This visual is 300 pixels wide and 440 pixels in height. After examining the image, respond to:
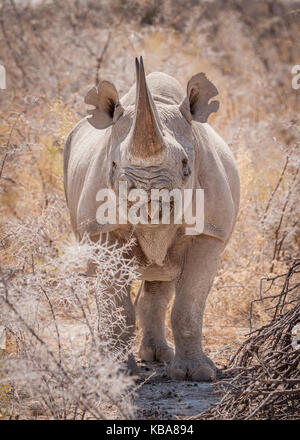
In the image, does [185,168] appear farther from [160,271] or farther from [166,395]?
[166,395]

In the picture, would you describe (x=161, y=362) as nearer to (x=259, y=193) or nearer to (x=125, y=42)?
(x=259, y=193)

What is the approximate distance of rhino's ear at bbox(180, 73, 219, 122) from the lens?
209 inches

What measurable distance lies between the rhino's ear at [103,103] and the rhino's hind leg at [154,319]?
1774mm

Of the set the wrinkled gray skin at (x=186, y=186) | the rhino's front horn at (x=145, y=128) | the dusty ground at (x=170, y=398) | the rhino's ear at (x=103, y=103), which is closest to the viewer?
the rhino's front horn at (x=145, y=128)

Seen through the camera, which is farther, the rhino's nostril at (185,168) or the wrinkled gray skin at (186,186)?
the wrinkled gray skin at (186,186)

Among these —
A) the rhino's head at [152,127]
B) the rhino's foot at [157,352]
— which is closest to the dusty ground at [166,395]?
the rhino's foot at [157,352]

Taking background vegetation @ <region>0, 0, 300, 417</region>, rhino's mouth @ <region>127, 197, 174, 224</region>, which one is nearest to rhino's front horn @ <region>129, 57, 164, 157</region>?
rhino's mouth @ <region>127, 197, 174, 224</region>

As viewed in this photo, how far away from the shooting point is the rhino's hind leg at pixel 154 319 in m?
6.27

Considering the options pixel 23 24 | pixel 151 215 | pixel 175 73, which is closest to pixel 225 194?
pixel 151 215

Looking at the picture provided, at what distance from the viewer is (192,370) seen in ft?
17.6

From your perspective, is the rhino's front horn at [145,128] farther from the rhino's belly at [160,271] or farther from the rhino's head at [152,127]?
the rhino's belly at [160,271]

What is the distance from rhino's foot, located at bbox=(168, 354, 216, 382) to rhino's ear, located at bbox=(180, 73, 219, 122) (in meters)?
1.74

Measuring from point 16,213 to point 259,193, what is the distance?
9.62 ft

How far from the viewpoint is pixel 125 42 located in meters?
13.0
